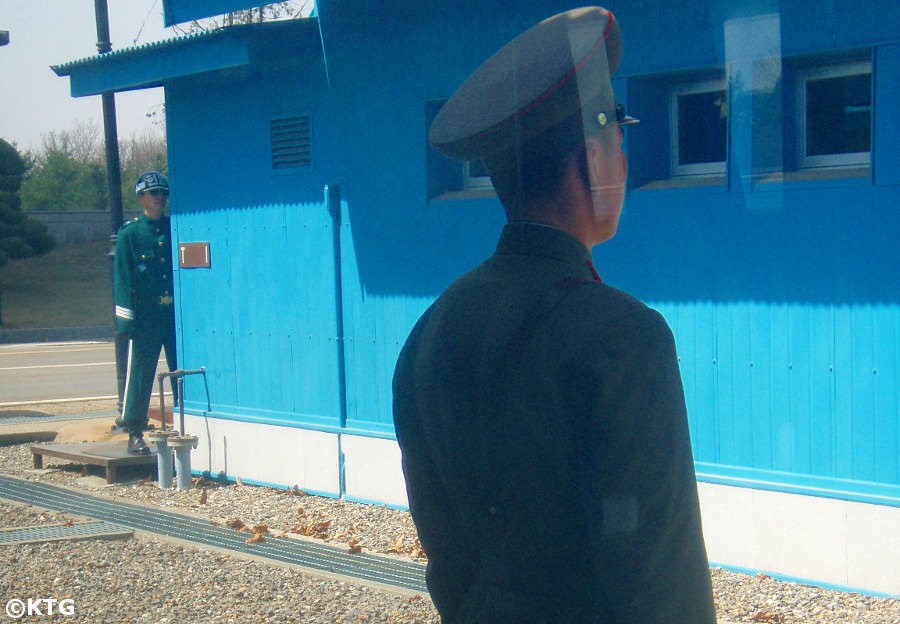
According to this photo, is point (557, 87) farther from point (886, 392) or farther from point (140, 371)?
point (140, 371)

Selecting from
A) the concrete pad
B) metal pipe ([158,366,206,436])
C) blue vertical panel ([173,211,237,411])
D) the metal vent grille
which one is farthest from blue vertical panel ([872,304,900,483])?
the concrete pad

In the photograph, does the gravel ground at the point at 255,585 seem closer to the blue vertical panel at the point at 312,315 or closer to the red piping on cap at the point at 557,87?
the blue vertical panel at the point at 312,315

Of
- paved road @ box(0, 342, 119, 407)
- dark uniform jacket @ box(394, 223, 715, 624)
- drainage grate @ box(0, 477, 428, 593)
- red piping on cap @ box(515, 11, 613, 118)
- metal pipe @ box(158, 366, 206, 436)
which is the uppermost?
red piping on cap @ box(515, 11, 613, 118)

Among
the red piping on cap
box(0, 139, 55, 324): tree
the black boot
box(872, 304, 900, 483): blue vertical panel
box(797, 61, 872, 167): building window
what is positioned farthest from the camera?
box(0, 139, 55, 324): tree

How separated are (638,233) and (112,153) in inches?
266

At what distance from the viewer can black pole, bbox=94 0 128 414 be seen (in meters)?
10.5

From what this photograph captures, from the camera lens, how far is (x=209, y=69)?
7.76 meters

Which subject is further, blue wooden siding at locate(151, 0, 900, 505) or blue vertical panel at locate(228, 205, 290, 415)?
blue vertical panel at locate(228, 205, 290, 415)

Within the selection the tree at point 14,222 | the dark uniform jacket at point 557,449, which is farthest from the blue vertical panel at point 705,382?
the tree at point 14,222

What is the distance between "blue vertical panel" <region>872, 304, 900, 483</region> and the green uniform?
19.0ft

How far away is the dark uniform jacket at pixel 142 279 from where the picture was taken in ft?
28.8

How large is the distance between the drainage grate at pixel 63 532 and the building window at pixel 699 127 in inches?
Answer: 156

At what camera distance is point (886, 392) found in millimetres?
5020

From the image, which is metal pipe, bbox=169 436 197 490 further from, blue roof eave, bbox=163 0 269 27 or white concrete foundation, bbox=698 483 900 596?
white concrete foundation, bbox=698 483 900 596
